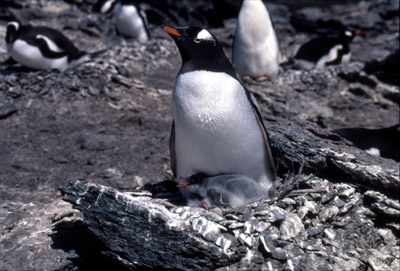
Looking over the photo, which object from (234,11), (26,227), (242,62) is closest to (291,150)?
(26,227)

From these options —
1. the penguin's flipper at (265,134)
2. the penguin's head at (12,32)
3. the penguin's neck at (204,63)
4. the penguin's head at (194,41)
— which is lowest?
the penguin's head at (12,32)

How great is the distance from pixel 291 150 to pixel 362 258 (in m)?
0.91

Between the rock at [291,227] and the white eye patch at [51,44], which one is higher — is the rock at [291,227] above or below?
above

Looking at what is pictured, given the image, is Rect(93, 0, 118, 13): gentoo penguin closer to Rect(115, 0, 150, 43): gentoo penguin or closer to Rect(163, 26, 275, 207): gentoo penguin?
Rect(115, 0, 150, 43): gentoo penguin

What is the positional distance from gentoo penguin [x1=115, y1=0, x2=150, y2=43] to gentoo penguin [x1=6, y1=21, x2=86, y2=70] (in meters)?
2.04

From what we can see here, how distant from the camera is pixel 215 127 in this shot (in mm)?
3348

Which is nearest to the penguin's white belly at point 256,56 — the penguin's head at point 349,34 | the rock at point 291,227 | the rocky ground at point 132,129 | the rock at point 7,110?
the rocky ground at point 132,129

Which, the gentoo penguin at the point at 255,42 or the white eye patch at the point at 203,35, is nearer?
the white eye patch at the point at 203,35

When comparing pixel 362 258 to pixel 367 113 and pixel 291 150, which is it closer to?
pixel 291 150

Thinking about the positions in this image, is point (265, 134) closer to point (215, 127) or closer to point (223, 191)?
point (215, 127)

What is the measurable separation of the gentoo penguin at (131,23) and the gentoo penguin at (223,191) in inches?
241

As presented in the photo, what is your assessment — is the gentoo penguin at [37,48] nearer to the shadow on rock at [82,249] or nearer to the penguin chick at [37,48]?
the penguin chick at [37,48]

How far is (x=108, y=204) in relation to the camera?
10.5 ft

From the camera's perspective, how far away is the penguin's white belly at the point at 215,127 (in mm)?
3309
